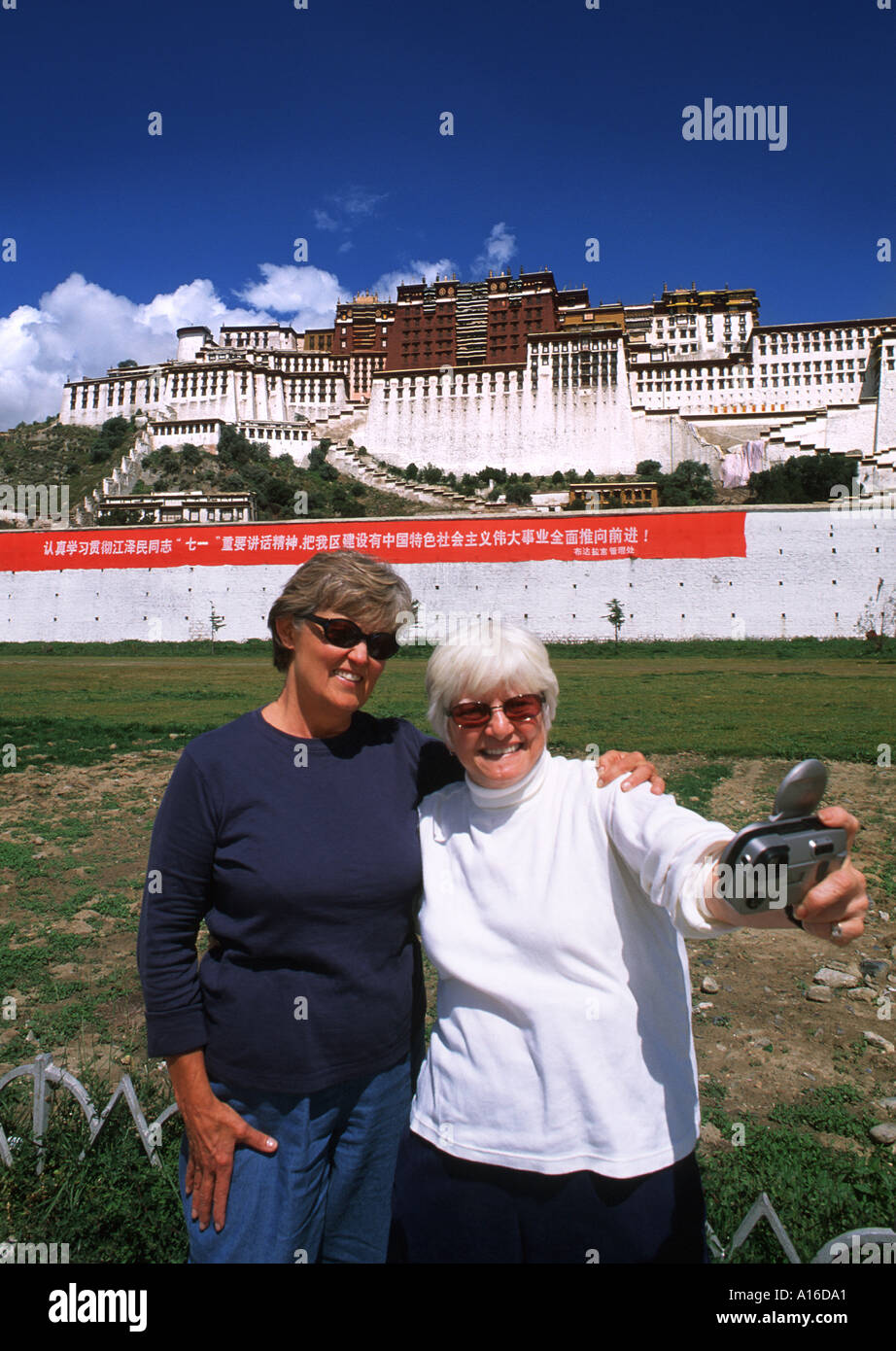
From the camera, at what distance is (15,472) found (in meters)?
64.2

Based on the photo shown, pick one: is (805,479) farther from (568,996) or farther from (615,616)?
(568,996)

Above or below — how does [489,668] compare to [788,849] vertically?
above

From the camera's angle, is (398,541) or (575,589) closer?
(575,589)

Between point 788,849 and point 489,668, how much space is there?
0.74m

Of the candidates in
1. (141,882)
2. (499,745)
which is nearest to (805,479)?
(141,882)

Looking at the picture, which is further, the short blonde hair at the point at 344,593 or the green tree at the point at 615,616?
the green tree at the point at 615,616

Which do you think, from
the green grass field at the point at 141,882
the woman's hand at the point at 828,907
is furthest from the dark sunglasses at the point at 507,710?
the green grass field at the point at 141,882

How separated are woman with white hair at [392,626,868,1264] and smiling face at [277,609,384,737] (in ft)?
1.31

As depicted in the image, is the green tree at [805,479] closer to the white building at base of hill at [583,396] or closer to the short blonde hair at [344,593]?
the white building at base of hill at [583,396]

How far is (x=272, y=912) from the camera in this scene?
176 cm

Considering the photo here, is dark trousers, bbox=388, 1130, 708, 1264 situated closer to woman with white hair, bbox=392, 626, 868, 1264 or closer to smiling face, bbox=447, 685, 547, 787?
woman with white hair, bbox=392, 626, 868, 1264

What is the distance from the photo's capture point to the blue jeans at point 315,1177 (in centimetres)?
182

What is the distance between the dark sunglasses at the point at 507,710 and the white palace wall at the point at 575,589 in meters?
31.6

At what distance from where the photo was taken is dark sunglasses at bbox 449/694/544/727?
177cm
